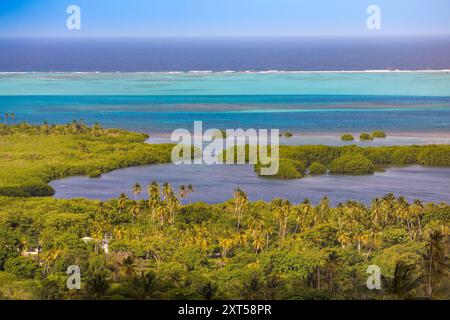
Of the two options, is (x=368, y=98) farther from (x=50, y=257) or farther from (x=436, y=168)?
(x=50, y=257)

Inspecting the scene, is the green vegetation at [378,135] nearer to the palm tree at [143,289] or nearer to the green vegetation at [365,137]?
the green vegetation at [365,137]

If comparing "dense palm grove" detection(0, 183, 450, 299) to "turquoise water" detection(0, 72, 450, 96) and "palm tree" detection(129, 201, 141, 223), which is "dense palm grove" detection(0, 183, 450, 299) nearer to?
"palm tree" detection(129, 201, 141, 223)

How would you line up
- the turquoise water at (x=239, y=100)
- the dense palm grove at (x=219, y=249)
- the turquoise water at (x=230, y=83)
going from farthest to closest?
the turquoise water at (x=230, y=83) < the turquoise water at (x=239, y=100) < the dense palm grove at (x=219, y=249)

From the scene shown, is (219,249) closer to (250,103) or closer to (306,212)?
(306,212)

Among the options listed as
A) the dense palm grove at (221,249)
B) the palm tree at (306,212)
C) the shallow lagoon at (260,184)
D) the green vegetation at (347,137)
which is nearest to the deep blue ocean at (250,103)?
the shallow lagoon at (260,184)

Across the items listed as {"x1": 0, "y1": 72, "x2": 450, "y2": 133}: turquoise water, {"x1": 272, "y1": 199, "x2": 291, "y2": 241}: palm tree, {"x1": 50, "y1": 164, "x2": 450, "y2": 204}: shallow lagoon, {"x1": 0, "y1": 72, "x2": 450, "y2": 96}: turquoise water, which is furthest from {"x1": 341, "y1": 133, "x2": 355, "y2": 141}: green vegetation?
{"x1": 0, "y1": 72, "x2": 450, "y2": 96}: turquoise water
